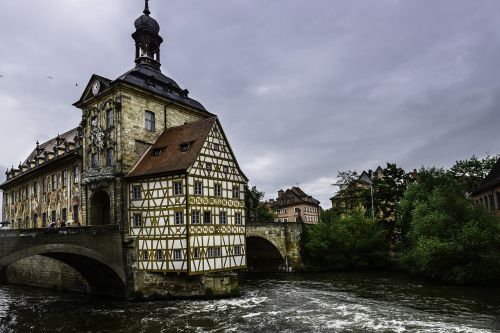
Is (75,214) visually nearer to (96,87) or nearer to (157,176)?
(96,87)

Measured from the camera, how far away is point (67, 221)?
31516 millimetres

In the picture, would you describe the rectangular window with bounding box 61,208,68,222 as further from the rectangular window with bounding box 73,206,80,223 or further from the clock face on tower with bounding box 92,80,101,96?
the clock face on tower with bounding box 92,80,101,96

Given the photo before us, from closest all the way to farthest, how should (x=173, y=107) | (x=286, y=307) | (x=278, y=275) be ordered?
(x=286, y=307) < (x=173, y=107) < (x=278, y=275)

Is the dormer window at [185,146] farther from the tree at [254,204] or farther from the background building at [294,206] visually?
the background building at [294,206]

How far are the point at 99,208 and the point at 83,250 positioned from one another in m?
6.57

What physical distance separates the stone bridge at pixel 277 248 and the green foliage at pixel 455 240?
1069 centimetres

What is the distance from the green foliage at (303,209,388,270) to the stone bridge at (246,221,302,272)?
104 centimetres

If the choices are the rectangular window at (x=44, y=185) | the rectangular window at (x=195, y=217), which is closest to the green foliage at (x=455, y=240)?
the rectangular window at (x=195, y=217)

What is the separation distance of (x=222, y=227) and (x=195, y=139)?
17.8 feet

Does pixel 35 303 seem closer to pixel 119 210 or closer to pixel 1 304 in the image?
pixel 1 304

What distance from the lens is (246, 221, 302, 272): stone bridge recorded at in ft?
121

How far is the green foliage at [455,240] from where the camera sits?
25047 mm

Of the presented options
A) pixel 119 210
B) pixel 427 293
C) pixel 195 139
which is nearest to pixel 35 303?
pixel 119 210

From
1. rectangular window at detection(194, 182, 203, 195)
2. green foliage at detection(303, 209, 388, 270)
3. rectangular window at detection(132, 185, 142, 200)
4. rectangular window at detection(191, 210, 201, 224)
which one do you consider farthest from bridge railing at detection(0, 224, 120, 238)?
green foliage at detection(303, 209, 388, 270)
